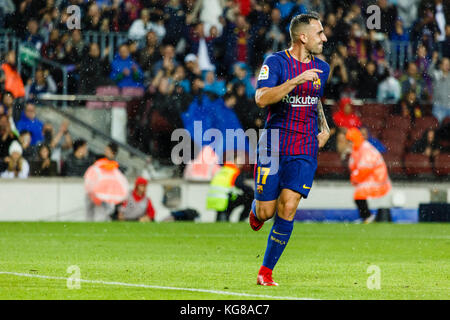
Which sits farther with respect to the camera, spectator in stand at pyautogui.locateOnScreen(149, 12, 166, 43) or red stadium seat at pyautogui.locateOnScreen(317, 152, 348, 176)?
spectator in stand at pyautogui.locateOnScreen(149, 12, 166, 43)

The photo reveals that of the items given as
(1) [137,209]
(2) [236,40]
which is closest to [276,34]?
(2) [236,40]

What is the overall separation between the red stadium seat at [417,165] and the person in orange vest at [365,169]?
2.16 metres

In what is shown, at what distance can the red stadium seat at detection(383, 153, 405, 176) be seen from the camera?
69.2 ft

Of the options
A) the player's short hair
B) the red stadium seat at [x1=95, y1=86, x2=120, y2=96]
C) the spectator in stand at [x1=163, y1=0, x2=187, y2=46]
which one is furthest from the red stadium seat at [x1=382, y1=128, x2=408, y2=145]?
the player's short hair

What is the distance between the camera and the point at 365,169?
1891 centimetres

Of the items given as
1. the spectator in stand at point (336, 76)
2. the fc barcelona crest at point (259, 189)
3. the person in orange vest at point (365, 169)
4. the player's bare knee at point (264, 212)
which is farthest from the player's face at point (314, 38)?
the spectator in stand at point (336, 76)

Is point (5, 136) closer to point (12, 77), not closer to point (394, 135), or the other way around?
point (12, 77)

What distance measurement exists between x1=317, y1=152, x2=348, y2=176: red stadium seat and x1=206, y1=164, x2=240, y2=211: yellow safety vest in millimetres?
2581

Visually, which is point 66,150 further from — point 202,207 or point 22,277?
point 22,277

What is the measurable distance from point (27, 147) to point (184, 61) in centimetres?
391

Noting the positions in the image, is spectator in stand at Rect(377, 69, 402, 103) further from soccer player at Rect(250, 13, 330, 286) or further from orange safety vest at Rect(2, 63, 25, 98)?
soccer player at Rect(250, 13, 330, 286)

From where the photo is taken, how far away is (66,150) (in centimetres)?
2008
